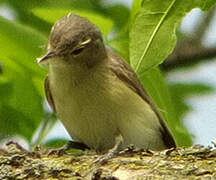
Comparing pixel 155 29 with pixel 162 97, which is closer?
pixel 155 29

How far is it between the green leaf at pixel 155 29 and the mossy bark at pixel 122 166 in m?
0.47

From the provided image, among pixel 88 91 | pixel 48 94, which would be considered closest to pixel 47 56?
pixel 88 91

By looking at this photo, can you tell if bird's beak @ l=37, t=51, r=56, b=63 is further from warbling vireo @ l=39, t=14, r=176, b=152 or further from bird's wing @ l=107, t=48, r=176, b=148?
bird's wing @ l=107, t=48, r=176, b=148

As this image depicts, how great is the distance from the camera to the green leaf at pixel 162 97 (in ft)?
15.7

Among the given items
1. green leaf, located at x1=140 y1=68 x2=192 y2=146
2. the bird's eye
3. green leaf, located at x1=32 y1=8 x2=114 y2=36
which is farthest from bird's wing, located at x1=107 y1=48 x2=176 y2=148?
the bird's eye

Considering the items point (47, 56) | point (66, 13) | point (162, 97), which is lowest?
point (162, 97)

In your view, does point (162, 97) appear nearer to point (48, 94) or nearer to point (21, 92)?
point (48, 94)

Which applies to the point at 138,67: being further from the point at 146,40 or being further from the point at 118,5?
the point at 118,5

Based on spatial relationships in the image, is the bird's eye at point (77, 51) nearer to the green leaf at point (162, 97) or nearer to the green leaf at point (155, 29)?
the green leaf at point (162, 97)

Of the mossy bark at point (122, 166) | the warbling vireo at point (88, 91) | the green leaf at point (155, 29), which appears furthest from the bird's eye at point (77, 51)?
the green leaf at point (155, 29)

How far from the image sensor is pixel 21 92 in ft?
16.2

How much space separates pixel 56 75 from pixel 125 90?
52 cm

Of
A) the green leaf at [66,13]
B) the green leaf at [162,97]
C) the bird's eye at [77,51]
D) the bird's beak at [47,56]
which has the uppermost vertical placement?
the green leaf at [66,13]

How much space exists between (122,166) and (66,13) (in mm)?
1799
